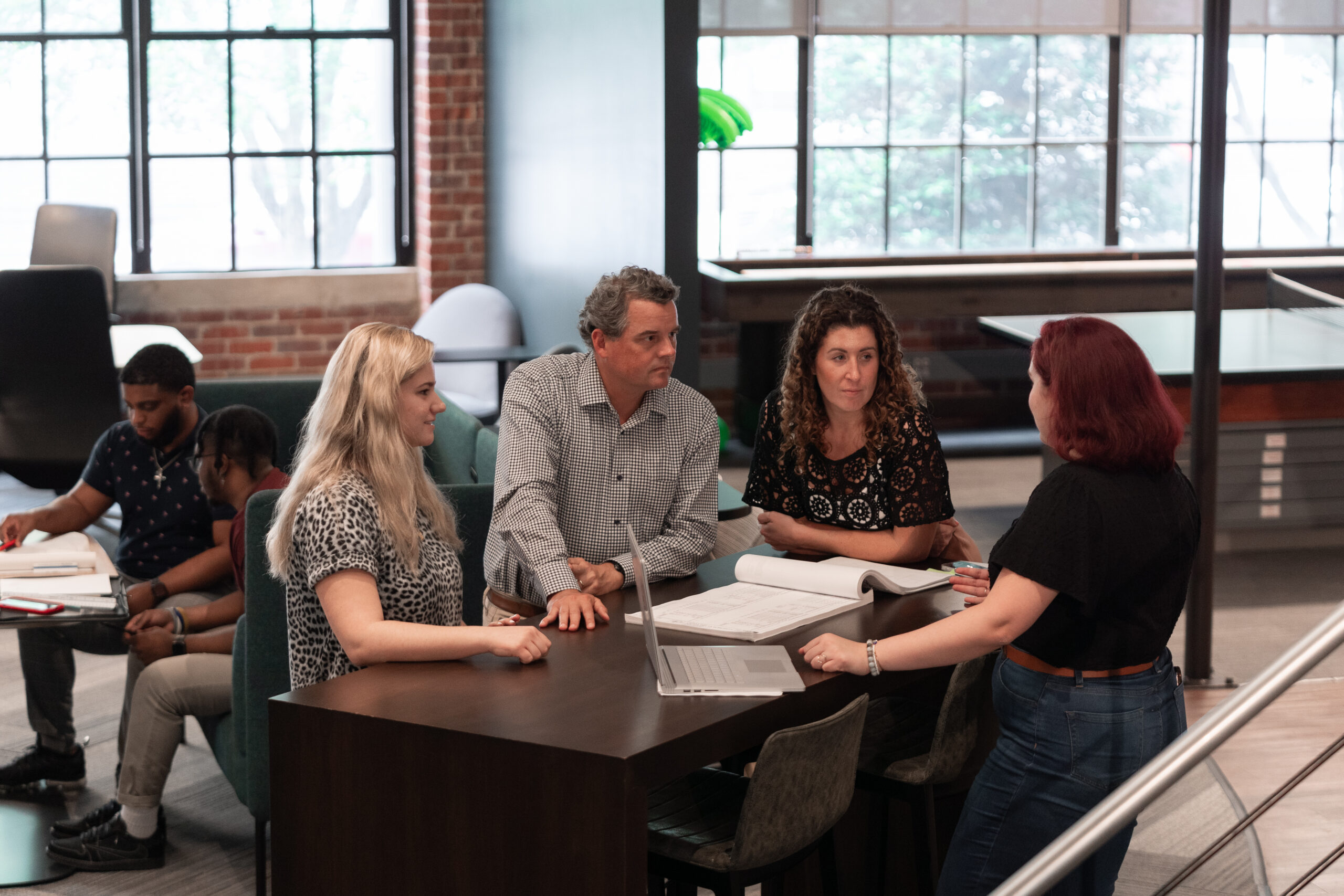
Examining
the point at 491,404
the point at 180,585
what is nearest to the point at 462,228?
the point at 491,404

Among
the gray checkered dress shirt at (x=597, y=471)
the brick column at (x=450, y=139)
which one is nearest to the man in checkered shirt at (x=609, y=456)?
the gray checkered dress shirt at (x=597, y=471)

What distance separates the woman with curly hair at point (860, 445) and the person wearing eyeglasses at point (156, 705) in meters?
1.20

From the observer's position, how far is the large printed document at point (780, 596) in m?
2.42

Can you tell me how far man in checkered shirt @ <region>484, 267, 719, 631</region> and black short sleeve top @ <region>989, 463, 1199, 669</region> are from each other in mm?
906

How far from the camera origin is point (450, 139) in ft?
25.6

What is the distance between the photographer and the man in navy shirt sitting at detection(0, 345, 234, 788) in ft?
11.7

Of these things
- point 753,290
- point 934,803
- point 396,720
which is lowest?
point 934,803

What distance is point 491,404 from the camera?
6504 millimetres

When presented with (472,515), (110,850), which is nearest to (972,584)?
(472,515)

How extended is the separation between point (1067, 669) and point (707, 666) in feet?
1.75

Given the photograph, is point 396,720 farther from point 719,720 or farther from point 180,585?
point 180,585

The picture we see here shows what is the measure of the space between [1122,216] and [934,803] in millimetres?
3171

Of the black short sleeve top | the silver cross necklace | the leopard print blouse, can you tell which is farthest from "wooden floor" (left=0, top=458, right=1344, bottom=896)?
the black short sleeve top

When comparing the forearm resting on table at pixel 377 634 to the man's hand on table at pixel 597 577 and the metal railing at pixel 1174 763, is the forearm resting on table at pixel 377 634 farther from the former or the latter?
the metal railing at pixel 1174 763
